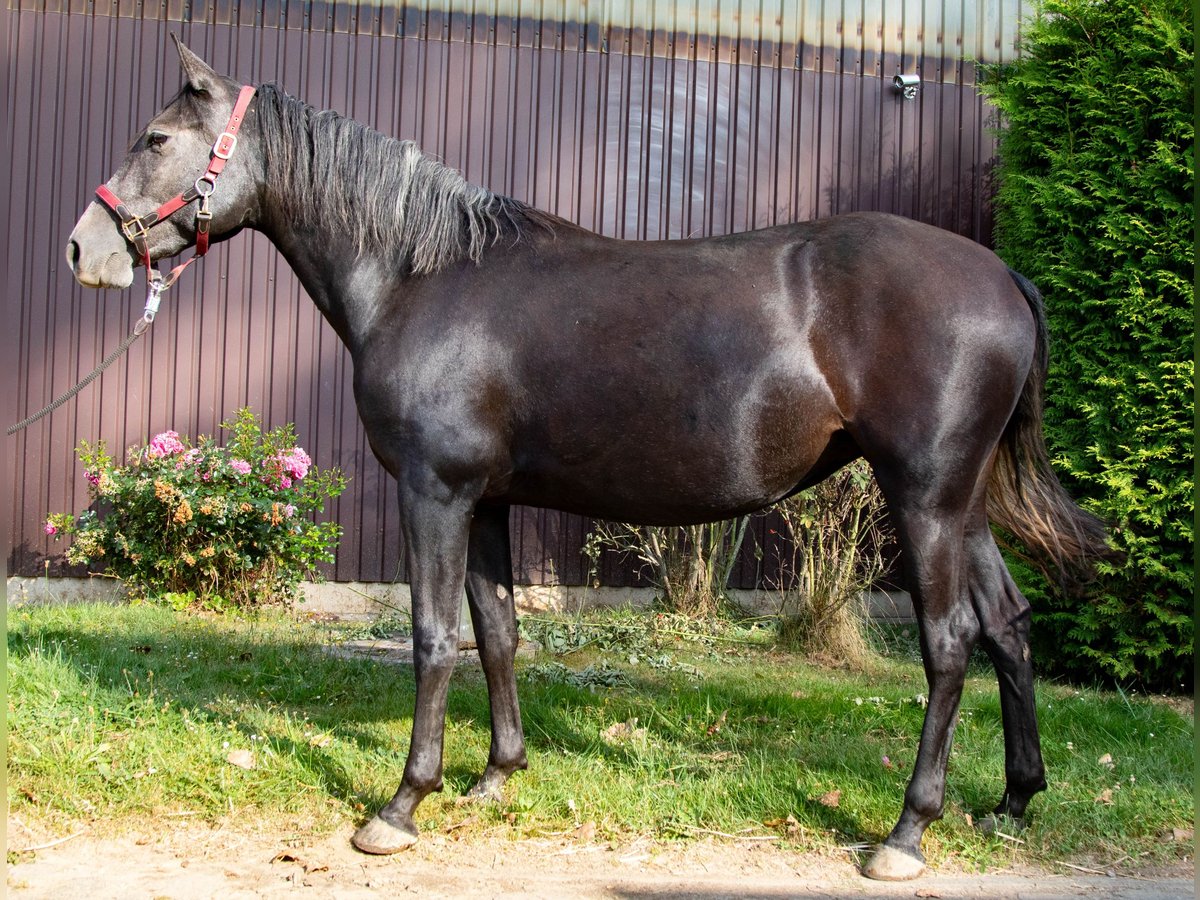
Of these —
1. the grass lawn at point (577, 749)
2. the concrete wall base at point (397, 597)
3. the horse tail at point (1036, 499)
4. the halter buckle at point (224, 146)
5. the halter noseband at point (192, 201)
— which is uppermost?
the halter buckle at point (224, 146)

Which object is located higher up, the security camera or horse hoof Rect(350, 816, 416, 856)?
the security camera

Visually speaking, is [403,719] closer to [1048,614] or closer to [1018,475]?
[1018,475]

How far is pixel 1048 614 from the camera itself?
216 inches

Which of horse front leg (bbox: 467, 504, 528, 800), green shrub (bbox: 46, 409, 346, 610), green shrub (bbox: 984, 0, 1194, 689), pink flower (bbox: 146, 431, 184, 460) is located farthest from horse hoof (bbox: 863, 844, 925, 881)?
pink flower (bbox: 146, 431, 184, 460)

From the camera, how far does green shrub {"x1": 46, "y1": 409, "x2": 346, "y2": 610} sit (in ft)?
20.8

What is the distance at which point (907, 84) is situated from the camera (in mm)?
7480

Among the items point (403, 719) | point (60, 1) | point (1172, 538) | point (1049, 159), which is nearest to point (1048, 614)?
point (1172, 538)

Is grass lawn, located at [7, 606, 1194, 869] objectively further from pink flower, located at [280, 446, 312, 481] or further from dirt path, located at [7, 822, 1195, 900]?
pink flower, located at [280, 446, 312, 481]

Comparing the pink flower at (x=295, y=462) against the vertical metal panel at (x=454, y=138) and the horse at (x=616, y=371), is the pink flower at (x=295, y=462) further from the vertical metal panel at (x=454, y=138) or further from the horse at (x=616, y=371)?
the horse at (x=616, y=371)

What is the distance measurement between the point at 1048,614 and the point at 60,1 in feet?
25.8

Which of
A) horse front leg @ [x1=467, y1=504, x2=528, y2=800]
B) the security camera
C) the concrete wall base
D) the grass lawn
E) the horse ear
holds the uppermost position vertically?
the security camera

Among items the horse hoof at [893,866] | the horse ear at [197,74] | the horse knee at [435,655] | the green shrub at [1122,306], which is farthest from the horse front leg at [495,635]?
the green shrub at [1122,306]

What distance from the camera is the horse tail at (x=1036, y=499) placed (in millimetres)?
3490

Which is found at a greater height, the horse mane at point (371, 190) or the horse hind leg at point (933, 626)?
the horse mane at point (371, 190)
